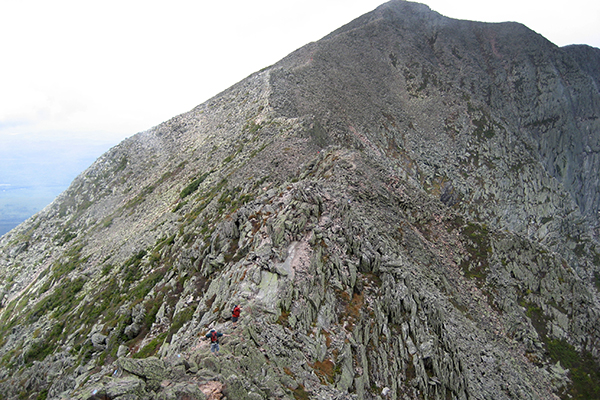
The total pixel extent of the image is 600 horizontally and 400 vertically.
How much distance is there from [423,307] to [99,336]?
22.2 m

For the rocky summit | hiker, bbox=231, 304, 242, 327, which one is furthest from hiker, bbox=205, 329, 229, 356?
Result: hiker, bbox=231, 304, 242, 327

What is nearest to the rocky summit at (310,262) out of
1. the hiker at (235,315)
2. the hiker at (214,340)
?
the hiker at (214,340)

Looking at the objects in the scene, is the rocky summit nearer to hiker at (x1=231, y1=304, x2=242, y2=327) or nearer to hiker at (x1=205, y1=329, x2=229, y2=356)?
hiker at (x1=205, y1=329, x2=229, y2=356)

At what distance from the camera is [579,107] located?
315 ft

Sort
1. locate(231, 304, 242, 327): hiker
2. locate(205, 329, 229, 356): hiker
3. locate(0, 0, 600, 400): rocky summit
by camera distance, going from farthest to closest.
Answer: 1. locate(0, 0, 600, 400): rocky summit
2. locate(231, 304, 242, 327): hiker
3. locate(205, 329, 229, 356): hiker

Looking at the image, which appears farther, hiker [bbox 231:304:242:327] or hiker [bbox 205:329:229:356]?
hiker [bbox 231:304:242:327]

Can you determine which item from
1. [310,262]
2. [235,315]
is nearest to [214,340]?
[235,315]

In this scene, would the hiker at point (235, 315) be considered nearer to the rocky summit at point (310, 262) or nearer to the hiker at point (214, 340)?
the rocky summit at point (310, 262)

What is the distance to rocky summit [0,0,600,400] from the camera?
15.8 metres

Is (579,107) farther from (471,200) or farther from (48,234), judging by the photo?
(48,234)

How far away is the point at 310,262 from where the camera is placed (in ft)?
61.0

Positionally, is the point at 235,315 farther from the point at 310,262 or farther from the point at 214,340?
the point at 310,262

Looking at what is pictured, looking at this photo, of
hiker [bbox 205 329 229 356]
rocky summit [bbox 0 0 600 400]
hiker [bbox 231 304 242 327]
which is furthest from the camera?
rocky summit [bbox 0 0 600 400]

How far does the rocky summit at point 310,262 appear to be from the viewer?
15.8 metres
